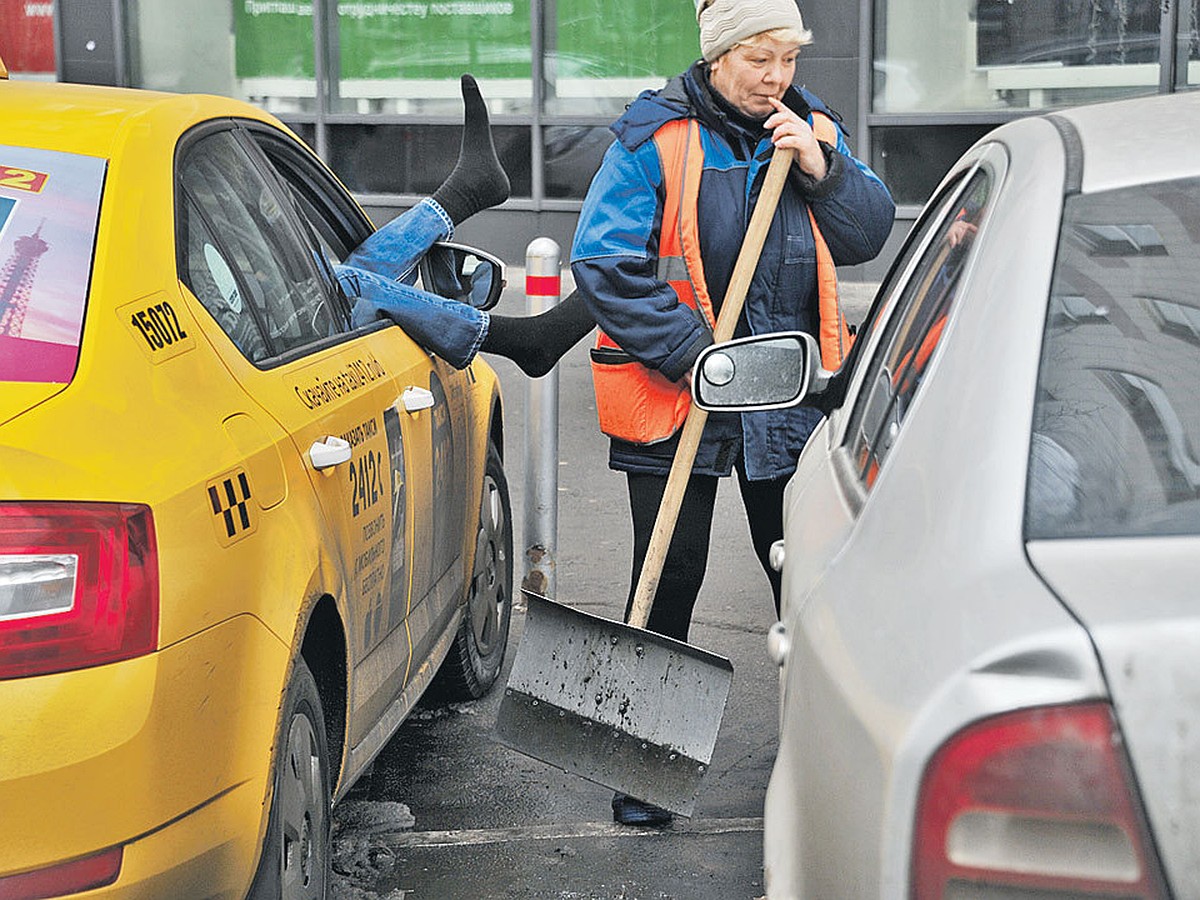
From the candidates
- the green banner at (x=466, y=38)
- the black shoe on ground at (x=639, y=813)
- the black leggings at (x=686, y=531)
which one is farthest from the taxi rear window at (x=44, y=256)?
the green banner at (x=466, y=38)

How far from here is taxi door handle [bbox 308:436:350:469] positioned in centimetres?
315

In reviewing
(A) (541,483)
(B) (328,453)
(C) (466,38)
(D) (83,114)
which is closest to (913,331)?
(B) (328,453)

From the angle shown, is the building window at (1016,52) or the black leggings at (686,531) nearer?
the black leggings at (686,531)

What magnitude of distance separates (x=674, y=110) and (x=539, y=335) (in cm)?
122

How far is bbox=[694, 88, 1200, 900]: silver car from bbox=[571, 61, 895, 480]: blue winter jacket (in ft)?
5.69

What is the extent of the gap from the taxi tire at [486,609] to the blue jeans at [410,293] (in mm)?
640

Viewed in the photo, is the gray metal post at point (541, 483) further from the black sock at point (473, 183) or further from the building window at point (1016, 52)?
the building window at point (1016, 52)

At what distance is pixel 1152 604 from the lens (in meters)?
1.50

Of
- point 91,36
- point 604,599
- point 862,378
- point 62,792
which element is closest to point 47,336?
point 62,792

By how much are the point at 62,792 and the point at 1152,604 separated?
4.68 feet

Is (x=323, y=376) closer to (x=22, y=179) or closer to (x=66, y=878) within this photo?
(x=22, y=179)

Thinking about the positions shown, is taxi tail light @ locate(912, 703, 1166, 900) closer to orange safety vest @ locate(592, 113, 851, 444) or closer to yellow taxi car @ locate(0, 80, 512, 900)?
yellow taxi car @ locate(0, 80, 512, 900)

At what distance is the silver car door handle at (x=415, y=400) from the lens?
12.9 feet

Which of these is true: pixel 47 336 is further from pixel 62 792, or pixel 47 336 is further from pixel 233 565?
pixel 62 792
